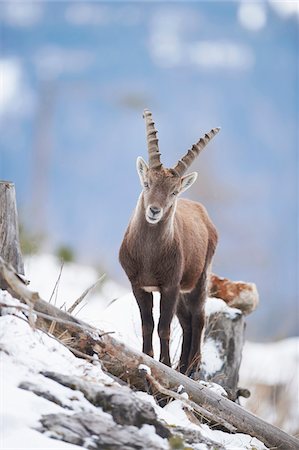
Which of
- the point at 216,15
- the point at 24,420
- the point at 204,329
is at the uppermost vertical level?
the point at 216,15

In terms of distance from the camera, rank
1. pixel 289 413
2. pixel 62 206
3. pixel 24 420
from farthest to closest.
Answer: pixel 62 206 → pixel 289 413 → pixel 24 420

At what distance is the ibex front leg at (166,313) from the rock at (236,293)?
2.52m

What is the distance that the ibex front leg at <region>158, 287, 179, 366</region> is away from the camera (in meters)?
9.62

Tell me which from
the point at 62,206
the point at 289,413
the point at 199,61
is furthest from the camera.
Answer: the point at 199,61

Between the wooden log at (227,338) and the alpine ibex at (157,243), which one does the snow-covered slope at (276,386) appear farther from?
the alpine ibex at (157,243)

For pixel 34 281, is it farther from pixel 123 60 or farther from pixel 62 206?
pixel 123 60

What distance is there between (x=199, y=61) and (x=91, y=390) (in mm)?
152174

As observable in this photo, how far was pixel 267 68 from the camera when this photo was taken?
15738cm

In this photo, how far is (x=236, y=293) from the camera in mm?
12250

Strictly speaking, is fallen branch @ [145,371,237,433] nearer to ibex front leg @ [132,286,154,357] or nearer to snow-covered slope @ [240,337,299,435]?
ibex front leg @ [132,286,154,357]

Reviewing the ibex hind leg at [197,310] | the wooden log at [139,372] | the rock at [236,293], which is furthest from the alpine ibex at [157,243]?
the rock at [236,293]

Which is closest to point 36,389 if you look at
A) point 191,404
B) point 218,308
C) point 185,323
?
point 191,404

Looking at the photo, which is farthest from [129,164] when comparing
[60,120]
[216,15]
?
[216,15]

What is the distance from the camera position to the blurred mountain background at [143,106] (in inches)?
3733
